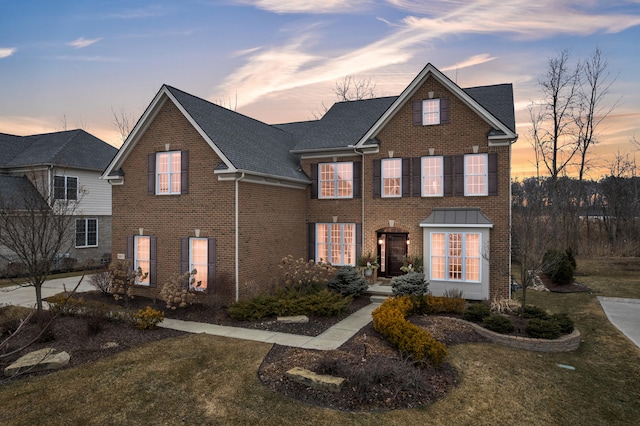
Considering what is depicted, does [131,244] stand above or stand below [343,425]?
above

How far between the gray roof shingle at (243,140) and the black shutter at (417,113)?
6137mm

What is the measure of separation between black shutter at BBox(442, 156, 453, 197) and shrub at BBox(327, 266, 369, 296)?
5.63m

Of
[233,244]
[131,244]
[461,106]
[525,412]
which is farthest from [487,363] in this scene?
[131,244]

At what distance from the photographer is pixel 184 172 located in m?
15.3

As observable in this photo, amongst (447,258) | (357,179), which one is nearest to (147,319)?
(357,179)

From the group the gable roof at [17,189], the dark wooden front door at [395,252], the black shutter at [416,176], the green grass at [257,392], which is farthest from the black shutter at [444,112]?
the gable roof at [17,189]

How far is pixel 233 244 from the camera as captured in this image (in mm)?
14242

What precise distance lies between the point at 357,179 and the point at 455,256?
6.08m

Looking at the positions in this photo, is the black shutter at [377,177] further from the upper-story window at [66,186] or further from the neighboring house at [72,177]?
the upper-story window at [66,186]

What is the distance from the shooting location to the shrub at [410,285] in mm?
14312

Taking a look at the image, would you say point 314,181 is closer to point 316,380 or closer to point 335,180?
point 335,180

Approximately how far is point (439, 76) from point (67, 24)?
15935 mm

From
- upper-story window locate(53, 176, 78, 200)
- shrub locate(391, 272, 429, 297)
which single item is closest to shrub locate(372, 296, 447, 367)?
shrub locate(391, 272, 429, 297)

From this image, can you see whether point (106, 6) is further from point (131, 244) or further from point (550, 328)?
point (550, 328)
